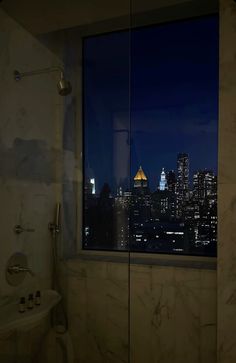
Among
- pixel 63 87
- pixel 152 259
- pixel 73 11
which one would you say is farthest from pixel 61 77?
pixel 152 259

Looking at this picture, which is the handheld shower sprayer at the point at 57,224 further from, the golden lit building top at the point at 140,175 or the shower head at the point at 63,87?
the shower head at the point at 63,87

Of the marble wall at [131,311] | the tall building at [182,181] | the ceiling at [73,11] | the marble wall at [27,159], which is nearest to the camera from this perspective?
the marble wall at [27,159]

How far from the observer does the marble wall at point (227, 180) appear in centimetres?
192

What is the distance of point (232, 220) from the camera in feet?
6.31

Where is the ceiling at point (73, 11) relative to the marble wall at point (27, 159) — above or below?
above

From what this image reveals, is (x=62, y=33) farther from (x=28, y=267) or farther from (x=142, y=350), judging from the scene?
(x=142, y=350)

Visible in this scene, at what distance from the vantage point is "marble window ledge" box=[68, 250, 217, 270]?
2.17 metres

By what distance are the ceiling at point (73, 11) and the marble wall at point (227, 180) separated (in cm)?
35

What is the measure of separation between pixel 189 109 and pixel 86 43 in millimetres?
799

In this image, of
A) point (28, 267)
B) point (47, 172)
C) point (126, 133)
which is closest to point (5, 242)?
point (28, 267)

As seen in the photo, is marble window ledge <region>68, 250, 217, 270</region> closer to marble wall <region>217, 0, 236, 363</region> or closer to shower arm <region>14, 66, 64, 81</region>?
marble wall <region>217, 0, 236, 363</region>

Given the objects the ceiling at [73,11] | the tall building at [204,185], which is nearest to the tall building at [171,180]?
the tall building at [204,185]

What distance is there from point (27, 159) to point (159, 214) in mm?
939

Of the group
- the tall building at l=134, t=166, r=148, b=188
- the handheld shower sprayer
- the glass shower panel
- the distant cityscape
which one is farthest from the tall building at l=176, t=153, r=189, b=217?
the handheld shower sprayer
